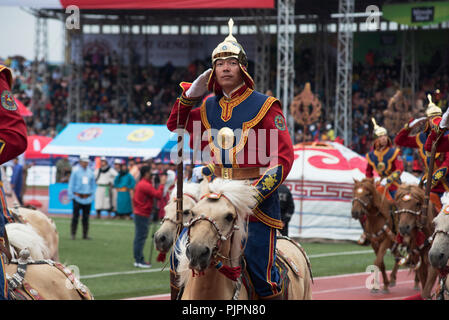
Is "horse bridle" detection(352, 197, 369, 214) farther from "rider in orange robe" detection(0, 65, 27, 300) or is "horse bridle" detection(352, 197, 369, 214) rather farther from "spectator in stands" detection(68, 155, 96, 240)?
"rider in orange robe" detection(0, 65, 27, 300)

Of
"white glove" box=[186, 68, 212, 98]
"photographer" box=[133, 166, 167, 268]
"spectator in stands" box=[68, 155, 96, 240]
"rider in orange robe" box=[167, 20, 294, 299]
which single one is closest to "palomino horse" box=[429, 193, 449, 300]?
"rider in orange robe" box=[167, 20, 294, 299]

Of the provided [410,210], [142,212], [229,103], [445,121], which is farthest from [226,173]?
[142,212]

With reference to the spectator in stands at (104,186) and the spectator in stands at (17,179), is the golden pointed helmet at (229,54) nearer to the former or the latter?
the spectator in stands at (17,179)

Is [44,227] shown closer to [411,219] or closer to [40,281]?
[40,281]

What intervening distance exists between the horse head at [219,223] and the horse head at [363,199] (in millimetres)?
8745

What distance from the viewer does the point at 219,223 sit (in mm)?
4305

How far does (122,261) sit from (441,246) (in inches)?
395

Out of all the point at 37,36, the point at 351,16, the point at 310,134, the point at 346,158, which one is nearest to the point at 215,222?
the point at 346,158

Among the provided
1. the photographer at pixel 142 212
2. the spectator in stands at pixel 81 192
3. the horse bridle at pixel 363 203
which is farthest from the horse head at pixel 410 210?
the spectator in stands at pixel 81 192

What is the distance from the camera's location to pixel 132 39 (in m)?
40.2

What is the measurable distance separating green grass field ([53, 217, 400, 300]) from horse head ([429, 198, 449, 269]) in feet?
15.5
